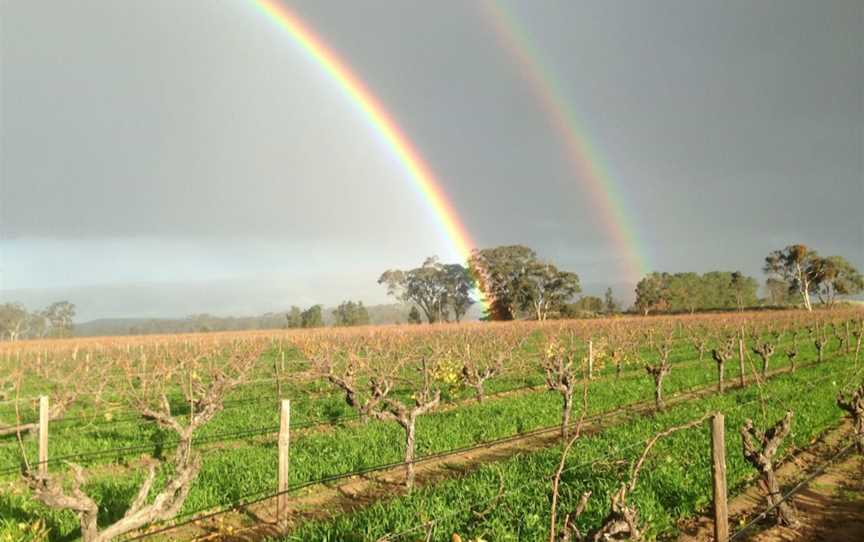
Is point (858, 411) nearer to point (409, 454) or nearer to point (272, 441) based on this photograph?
point (409, 454)

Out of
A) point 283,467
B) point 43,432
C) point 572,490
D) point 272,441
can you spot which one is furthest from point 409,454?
point 43,432

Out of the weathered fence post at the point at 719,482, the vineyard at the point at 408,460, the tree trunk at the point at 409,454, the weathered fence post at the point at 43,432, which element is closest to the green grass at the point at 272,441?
the vineyard at the point at 408,460

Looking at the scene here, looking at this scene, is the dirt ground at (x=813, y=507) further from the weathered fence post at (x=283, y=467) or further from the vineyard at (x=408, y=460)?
the weathered fence post at (x=283, y=467)

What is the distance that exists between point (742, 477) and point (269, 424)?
9.76 meters

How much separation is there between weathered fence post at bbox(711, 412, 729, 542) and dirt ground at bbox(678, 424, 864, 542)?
1568 mm

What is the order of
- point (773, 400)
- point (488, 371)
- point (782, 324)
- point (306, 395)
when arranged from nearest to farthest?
point (773, 400) → point (488, 371) → point (306, 395) → point (782, 324)

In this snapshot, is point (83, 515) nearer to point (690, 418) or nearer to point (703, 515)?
point (703, 515)

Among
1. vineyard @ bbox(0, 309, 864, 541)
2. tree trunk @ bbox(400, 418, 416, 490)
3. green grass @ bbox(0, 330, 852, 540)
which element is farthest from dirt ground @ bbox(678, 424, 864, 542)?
tree trunk @ bbox(400, 418, 416, 490)

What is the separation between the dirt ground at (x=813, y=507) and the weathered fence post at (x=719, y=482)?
1.57m

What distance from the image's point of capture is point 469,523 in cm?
630

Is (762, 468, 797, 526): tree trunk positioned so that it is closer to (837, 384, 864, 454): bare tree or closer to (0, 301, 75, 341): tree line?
(837, 384, 864, 454): bare tree

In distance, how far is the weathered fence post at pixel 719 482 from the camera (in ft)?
16.7

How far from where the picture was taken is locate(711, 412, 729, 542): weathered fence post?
5.09 m

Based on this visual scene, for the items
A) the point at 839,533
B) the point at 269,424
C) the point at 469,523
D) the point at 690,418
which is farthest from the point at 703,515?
the point at 269,424
